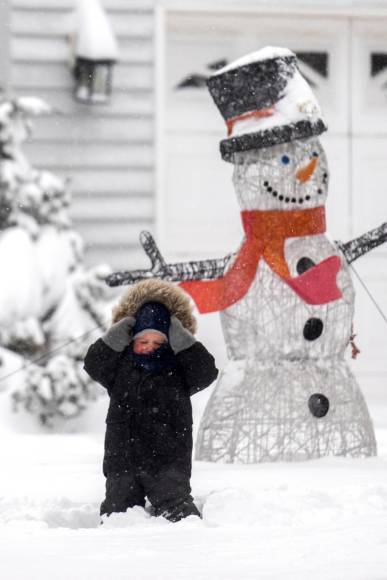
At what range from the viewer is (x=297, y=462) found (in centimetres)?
464

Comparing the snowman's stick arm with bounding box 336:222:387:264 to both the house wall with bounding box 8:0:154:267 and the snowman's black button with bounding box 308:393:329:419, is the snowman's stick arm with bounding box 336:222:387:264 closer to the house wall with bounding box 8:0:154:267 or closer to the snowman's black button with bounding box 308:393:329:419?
the snowman's black button with bounding box 308:393:329:419

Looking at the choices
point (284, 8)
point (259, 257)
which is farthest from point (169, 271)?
point (284, 8)

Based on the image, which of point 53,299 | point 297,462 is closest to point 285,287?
point 297,462

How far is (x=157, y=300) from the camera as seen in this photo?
4.07m

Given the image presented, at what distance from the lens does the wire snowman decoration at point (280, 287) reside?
15.4 feet

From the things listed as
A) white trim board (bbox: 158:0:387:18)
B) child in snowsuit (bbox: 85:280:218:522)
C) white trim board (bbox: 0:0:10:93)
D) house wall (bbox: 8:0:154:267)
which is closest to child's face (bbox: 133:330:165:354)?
child in snowsuit (bbox: 85:280:218:522)

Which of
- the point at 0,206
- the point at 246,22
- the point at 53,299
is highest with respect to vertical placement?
the point at 246,22

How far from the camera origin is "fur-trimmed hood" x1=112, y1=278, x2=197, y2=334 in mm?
4059

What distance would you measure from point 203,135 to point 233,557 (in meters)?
5.60

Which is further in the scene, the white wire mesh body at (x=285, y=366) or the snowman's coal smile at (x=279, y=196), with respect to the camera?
the snowman's coal smile at (x=279, y=196)

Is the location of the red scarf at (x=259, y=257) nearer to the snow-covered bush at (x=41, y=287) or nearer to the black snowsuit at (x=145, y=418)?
the black snowsuit at (x=145, y=418)

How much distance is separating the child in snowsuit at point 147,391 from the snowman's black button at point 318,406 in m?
0.80

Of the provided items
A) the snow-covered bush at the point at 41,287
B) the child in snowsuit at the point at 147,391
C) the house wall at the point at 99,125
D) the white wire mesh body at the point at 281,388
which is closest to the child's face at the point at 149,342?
the child in snowsuit at the point at 147,391

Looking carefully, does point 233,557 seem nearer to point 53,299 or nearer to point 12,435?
point 12,435
